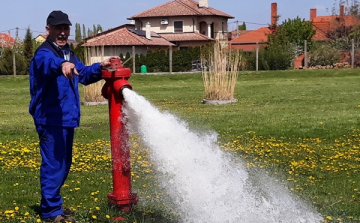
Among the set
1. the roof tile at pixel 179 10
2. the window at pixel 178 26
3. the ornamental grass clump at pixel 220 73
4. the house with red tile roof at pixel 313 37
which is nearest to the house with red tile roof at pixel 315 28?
the house with red tile roof at pixel 313 37

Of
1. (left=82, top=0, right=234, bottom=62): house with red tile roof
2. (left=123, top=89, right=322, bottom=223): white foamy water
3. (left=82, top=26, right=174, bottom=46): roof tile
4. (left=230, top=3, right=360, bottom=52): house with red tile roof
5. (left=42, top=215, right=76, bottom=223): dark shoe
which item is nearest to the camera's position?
(left=123, top=89, right=322, bottom=223): white foamy water

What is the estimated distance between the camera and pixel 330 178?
763 centimetres

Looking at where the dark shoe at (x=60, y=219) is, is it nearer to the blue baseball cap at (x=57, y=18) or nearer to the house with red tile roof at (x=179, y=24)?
the blue baseball cap at (x=57, y=18)

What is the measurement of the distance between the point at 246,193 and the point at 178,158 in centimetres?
71

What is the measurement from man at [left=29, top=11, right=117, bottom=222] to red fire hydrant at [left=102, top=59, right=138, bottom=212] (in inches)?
4.4

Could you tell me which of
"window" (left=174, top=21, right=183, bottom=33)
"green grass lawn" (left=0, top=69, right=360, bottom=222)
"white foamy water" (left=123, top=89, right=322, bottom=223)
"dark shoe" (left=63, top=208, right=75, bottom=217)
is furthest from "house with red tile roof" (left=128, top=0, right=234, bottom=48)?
"white foamy water" (left=123, top=89, right=322, bottom=223)

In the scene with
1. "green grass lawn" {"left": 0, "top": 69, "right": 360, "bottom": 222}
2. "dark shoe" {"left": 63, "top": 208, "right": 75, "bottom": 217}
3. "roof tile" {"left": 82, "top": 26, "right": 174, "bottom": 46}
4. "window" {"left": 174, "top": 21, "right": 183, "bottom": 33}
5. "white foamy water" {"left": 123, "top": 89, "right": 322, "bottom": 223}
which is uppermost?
"window" {"left": 174, "top": 21, "right": 183, "bottom": 33}

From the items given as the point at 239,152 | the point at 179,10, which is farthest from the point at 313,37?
the point at 239,152

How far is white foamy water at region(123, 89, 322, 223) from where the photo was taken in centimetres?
495

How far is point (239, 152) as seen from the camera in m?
9.70

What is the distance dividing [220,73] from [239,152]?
390 inches

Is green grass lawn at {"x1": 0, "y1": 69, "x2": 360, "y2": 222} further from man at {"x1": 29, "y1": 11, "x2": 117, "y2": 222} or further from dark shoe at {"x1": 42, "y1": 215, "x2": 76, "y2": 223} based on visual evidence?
man at {"x1": 29, "y1": 11, "x2": 117, "y2": 222}

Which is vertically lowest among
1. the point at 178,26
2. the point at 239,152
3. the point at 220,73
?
the point at 239,152

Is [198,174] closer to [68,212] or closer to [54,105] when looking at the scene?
[54,105]
